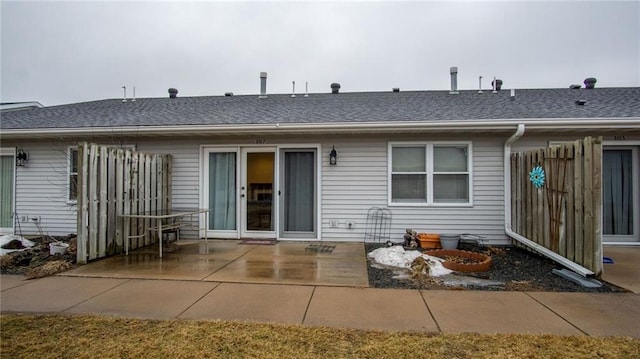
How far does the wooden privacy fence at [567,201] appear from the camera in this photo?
4.27 m

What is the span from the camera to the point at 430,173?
23.4 ft

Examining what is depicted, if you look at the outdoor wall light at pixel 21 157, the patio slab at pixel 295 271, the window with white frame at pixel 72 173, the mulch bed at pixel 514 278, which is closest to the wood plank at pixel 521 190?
the mulch bed at pixel 514 278

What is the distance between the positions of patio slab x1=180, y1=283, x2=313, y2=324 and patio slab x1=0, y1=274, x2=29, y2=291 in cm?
263

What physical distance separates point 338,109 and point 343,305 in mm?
5575

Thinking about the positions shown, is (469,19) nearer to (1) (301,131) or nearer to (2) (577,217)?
(1) (301,131)

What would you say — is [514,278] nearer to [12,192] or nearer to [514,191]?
[514,191]

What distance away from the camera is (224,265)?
17.5 feet

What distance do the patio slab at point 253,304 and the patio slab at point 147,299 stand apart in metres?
0.17

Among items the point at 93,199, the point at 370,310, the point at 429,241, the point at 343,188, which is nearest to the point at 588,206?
the point at 429,241

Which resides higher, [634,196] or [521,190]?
[521,190]

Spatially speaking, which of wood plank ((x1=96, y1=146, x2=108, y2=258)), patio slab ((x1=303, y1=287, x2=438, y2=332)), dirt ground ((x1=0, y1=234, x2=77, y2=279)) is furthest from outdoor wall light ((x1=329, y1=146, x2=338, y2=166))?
dirt ground ((x1=0, y1=234, x2=77, y2=279))

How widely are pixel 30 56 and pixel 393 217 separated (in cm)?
1355

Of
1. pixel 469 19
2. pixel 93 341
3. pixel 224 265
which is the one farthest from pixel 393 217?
pixel 469 19

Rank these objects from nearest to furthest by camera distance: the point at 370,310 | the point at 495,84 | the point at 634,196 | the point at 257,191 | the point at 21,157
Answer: the point at 370,310, the point at 634,196, the point at 257,191, the point at 21,157, the point at 495,84
